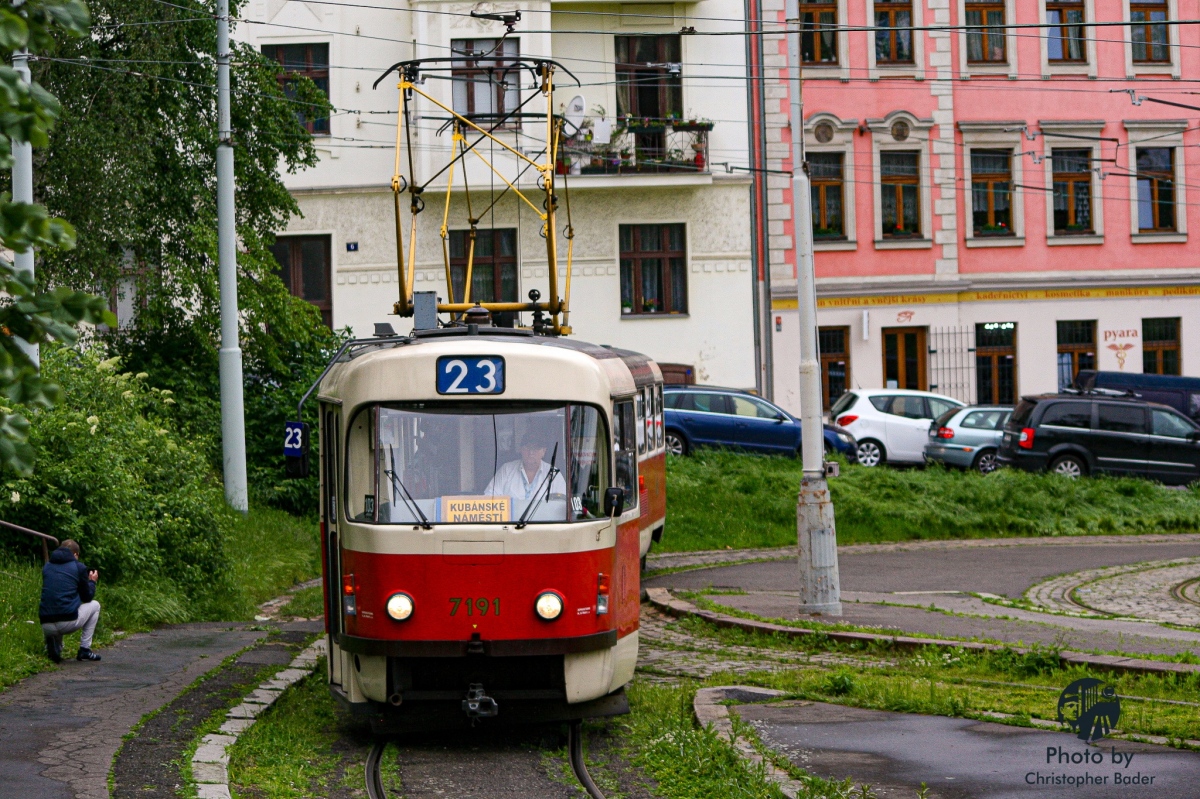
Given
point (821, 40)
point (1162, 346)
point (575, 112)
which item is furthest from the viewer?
point (1162, 346)

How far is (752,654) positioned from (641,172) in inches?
919

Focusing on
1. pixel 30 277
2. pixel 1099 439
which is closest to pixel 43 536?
pixel 30 277

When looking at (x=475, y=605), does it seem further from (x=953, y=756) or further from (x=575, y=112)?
(x=575, y=112)

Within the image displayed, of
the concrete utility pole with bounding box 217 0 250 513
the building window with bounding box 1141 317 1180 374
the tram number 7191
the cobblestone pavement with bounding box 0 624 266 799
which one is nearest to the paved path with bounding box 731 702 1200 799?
the tram number 7191

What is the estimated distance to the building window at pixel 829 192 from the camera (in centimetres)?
3900

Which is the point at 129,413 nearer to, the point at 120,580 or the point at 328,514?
the point at 120,580

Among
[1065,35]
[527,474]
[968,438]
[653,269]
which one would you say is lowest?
[968,438]

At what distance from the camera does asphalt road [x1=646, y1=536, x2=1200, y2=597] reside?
19.0 metres

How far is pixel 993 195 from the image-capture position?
39.8m

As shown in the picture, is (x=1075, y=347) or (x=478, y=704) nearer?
(x=478, y=704)

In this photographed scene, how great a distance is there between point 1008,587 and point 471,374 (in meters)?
11.2

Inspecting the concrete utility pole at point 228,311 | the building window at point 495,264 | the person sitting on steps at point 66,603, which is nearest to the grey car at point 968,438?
the building window at point 495,264

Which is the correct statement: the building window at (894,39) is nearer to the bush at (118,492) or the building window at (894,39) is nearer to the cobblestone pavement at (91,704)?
the bush at (118,492)

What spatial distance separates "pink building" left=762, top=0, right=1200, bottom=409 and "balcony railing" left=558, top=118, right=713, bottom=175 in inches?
122
